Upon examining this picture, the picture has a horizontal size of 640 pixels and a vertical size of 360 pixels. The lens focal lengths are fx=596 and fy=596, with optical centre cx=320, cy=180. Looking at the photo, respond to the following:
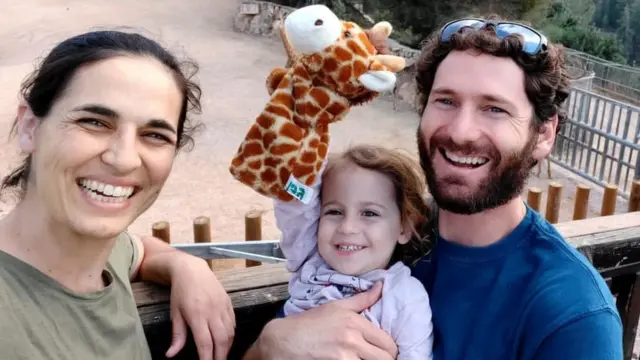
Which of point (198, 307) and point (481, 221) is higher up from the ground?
point (481, 221)

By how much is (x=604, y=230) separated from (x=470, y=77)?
3.04ft

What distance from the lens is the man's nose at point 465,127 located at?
1399 millimetres

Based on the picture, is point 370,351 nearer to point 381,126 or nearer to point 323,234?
point 323,234

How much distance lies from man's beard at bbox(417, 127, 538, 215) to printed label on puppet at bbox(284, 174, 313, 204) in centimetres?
32

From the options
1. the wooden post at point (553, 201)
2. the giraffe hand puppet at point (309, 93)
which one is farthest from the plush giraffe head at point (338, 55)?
the wooden post at point (553, 201)

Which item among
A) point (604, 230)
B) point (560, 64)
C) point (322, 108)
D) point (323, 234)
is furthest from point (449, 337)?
point (604, 230)

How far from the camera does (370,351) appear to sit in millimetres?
1396

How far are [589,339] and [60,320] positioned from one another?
41.6 inches

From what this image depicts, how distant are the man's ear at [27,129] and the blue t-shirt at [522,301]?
0.99 meters

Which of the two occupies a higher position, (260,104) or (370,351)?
(370,351)

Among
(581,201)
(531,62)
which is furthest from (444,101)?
(581,201)

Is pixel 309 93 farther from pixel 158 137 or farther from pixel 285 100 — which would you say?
pixel 158 137

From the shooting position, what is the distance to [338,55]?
1396mm

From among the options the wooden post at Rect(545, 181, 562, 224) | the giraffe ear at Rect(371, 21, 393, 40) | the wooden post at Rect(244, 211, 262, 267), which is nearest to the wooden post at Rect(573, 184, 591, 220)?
the wooden post at Rect(545, 181, 562, 224)
